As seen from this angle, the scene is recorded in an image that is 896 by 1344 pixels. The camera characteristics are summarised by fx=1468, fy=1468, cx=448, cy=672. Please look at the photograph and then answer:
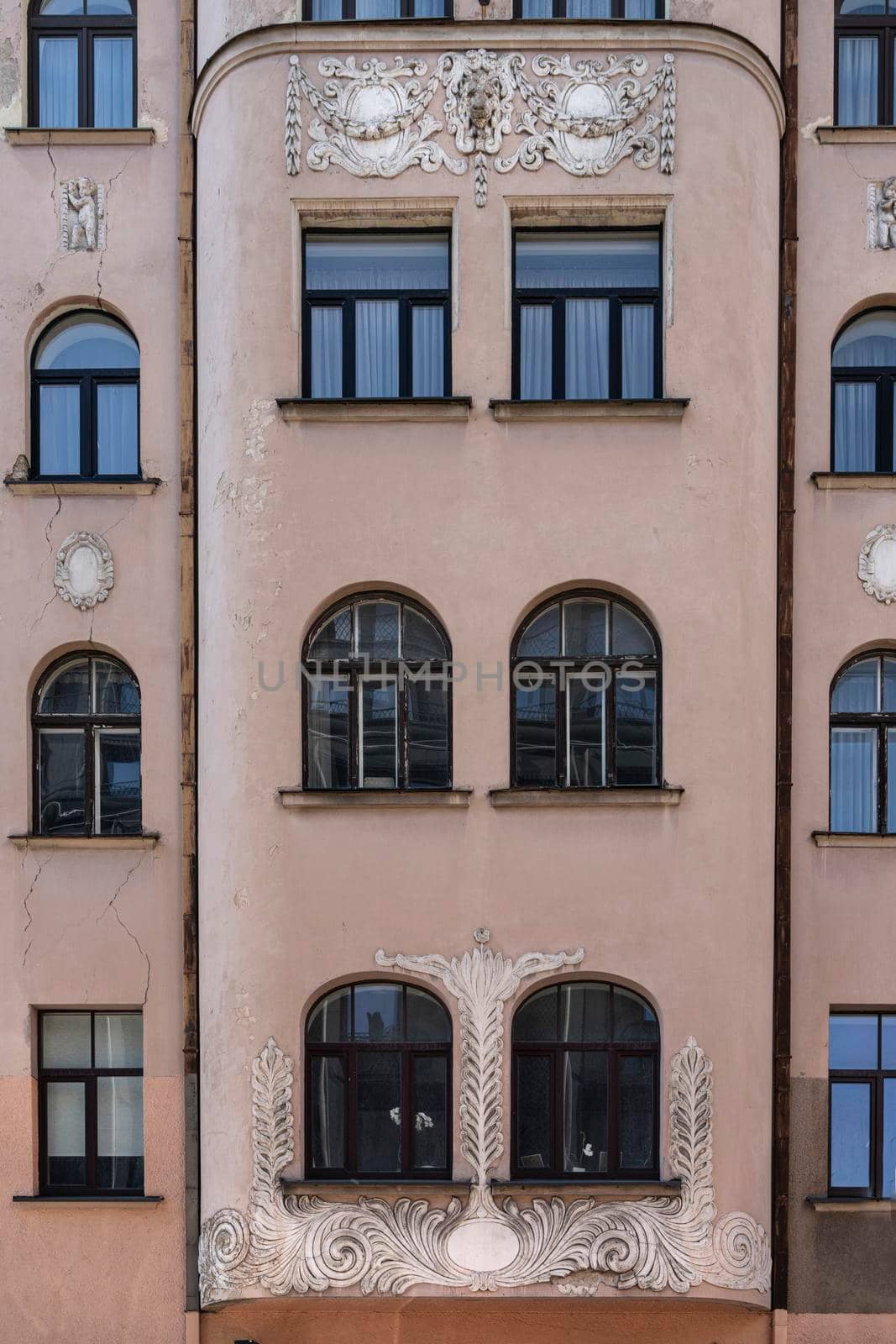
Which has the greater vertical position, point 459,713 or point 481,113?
point 481,113

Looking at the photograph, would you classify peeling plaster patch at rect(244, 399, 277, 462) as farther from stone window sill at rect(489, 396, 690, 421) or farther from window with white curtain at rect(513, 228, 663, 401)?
window with white curtain at rect(513, 228, 663, 401)

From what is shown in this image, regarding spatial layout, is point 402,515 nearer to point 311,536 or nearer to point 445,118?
point 311,536

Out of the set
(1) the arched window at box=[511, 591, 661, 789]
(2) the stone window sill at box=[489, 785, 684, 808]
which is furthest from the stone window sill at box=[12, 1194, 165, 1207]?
(1) the arched window at box=[511, 591, 661, 789]

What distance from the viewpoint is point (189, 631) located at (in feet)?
44.5

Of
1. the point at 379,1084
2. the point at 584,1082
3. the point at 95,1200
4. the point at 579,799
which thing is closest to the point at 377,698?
the point at 579,799

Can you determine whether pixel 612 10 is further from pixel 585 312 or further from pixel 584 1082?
pixel 584 1082

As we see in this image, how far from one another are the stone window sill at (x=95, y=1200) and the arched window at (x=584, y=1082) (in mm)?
3326

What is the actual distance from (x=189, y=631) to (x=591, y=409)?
4.19 m

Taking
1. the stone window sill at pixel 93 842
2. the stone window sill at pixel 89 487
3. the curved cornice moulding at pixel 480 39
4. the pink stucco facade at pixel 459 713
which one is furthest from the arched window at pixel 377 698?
the curved cornice moulding at pixel 480 39

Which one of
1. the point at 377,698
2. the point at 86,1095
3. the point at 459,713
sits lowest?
the point at 86,1095

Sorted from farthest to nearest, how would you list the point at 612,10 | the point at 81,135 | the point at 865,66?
the point at 865,66, the point at 81,135, the point at 612,10

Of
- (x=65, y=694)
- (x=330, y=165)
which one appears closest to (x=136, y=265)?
(x=330, y=165)

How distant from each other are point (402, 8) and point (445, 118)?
→ 1268 millimetres

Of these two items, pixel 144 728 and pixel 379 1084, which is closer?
pixel 379 1084
